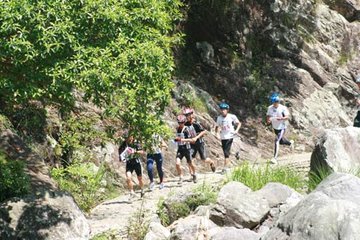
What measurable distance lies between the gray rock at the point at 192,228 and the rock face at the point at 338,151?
241cm

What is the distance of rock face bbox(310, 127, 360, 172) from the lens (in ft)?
31.8

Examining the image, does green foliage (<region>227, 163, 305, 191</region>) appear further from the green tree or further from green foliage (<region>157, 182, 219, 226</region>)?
the green tree

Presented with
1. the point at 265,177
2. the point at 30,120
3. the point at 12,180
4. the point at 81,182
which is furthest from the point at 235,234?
the point at 30,120

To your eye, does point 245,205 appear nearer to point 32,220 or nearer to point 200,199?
point 200,199

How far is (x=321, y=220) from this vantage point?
18.4 feet

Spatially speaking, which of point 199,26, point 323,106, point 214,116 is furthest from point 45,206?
point 323,106

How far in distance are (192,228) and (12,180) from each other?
287cm

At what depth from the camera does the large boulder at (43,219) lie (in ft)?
27.6

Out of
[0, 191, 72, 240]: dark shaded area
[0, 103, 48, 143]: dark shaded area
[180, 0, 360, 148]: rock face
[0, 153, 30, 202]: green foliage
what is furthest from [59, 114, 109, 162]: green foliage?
[180, 0, 360, 148]: rock face

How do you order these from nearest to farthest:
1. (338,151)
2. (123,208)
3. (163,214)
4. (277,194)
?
(277,194) → (163,214) → (338,151) → (123,208)

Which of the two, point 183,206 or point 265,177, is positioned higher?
point 183,206

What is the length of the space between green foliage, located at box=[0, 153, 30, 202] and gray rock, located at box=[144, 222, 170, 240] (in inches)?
80.4

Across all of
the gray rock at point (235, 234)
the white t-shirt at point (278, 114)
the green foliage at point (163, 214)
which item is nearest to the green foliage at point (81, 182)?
the green foliage at point (163, 214)

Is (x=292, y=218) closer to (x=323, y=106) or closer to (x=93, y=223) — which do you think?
(x=93, y=223)
